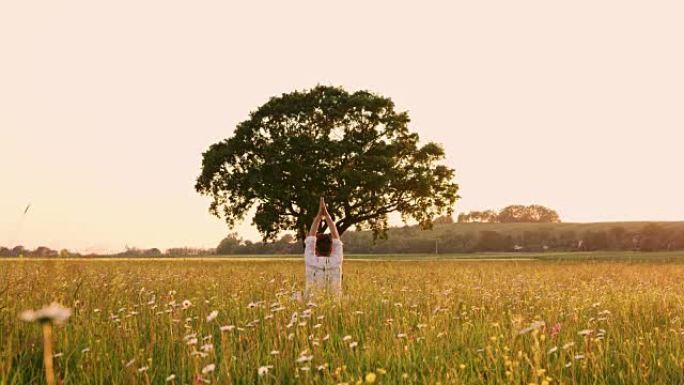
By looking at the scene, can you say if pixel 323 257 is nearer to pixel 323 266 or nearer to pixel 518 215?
pixel 323 266

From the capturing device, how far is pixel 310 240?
39.2 ft

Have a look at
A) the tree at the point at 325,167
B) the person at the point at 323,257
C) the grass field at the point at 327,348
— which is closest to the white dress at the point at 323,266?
the person at the point at 323,257

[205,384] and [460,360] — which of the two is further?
[460,360]

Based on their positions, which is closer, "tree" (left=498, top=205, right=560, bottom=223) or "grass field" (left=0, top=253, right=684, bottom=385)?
"grass field" (left=0, top=253, right=684, bottom=385)

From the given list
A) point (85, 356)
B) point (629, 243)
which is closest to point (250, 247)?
point (629, 243)

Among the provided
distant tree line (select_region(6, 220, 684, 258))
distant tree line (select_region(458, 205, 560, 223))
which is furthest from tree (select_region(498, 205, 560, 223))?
distant tree line (select_region(6, 220, 684, 258))

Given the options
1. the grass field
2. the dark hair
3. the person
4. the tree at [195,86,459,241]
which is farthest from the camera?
the tree at [195,86,459,241]

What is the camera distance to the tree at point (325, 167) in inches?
1483

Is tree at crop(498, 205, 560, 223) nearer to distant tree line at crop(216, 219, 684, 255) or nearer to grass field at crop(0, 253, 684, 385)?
distant tree line at crop(216, 219, 684, 255)

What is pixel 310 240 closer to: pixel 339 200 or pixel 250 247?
pixel 339 200

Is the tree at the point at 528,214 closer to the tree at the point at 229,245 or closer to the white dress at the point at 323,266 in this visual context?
the tree at the point at 229,245

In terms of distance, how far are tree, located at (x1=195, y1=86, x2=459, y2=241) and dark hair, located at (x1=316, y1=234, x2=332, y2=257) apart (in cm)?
2395

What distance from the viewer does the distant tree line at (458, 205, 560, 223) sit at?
134m

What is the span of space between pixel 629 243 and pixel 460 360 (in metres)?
92.4
